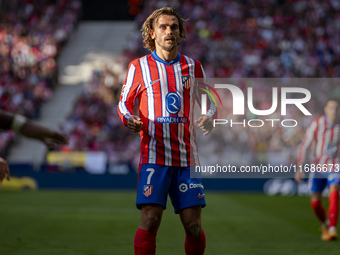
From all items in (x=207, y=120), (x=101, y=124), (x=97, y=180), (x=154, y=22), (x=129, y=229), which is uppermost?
(x=154, y=22)

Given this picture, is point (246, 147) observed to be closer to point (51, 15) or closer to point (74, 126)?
point (74, 126)

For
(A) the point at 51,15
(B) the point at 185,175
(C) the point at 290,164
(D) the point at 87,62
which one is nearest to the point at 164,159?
(B) the point at 185,175

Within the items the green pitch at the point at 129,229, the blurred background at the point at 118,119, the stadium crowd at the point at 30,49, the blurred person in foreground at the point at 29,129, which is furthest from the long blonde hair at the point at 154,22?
the stadium crowd at the point at 30,49

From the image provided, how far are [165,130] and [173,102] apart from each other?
24cm

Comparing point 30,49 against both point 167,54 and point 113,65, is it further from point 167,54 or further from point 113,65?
point 167,54

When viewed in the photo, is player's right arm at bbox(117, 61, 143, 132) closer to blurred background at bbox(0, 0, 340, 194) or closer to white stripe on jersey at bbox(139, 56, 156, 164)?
white stripe on jersey at bbox(139, 56, 156, 164)

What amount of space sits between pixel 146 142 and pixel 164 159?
0.72ft

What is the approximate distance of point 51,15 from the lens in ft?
96.2

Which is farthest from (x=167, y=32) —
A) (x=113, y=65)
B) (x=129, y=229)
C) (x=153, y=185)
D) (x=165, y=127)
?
(x=113, y=65)

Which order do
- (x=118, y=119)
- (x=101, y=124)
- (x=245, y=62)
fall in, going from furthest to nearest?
(x=245, y=62), (x=101, y=124), (x=118, y=119)

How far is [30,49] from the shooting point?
25.8 metres

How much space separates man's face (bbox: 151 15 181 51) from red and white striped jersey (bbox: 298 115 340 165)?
13.3 feet

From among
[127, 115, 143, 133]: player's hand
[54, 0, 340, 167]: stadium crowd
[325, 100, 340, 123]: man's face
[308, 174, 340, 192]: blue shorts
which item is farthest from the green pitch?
[54, 0, 340, 167]: stadium crowd

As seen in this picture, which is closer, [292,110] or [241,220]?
[241,220]
